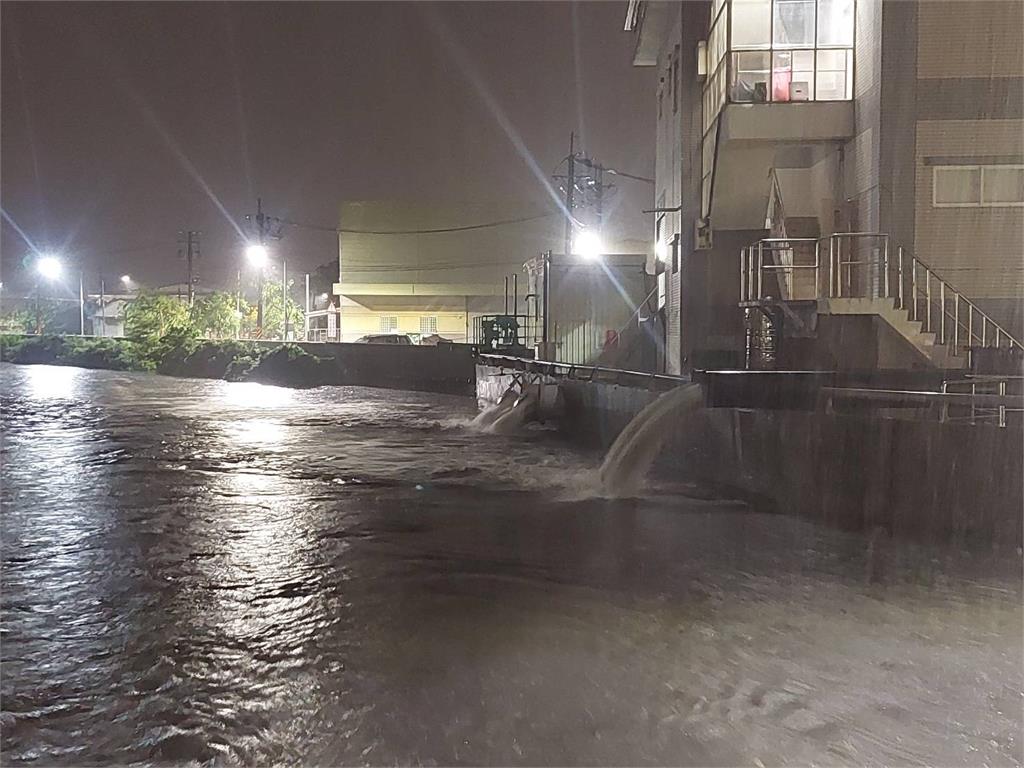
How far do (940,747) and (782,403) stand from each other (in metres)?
6.45

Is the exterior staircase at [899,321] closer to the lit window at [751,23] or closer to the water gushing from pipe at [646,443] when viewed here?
the water gushing from pipe at [646,443]

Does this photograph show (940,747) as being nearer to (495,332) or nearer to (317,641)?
(317,641)

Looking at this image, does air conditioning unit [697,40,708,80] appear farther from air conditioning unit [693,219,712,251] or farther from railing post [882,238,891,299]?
railing post [882,238,891,299]

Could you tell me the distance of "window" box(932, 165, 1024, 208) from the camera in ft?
46.4

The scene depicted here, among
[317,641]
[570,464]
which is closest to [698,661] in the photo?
[317,641]

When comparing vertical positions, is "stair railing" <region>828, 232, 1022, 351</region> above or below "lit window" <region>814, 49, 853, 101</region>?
below

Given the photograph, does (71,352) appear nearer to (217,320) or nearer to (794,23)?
(217,320)

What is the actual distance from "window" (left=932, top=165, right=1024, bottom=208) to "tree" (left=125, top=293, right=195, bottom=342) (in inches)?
1738

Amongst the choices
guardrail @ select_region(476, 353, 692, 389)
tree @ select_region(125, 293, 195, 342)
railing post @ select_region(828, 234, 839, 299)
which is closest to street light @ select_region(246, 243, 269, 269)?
tree @ select_region(125, 293, 195, 342)

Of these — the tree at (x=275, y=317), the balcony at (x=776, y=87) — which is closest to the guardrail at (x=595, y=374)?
the balcony at (x=776, y=87)

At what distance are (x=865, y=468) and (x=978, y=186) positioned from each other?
6417 mm

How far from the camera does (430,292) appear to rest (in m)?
55.8

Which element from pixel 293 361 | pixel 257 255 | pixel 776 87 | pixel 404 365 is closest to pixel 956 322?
pixel 776 87

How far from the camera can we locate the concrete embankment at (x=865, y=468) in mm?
9266
